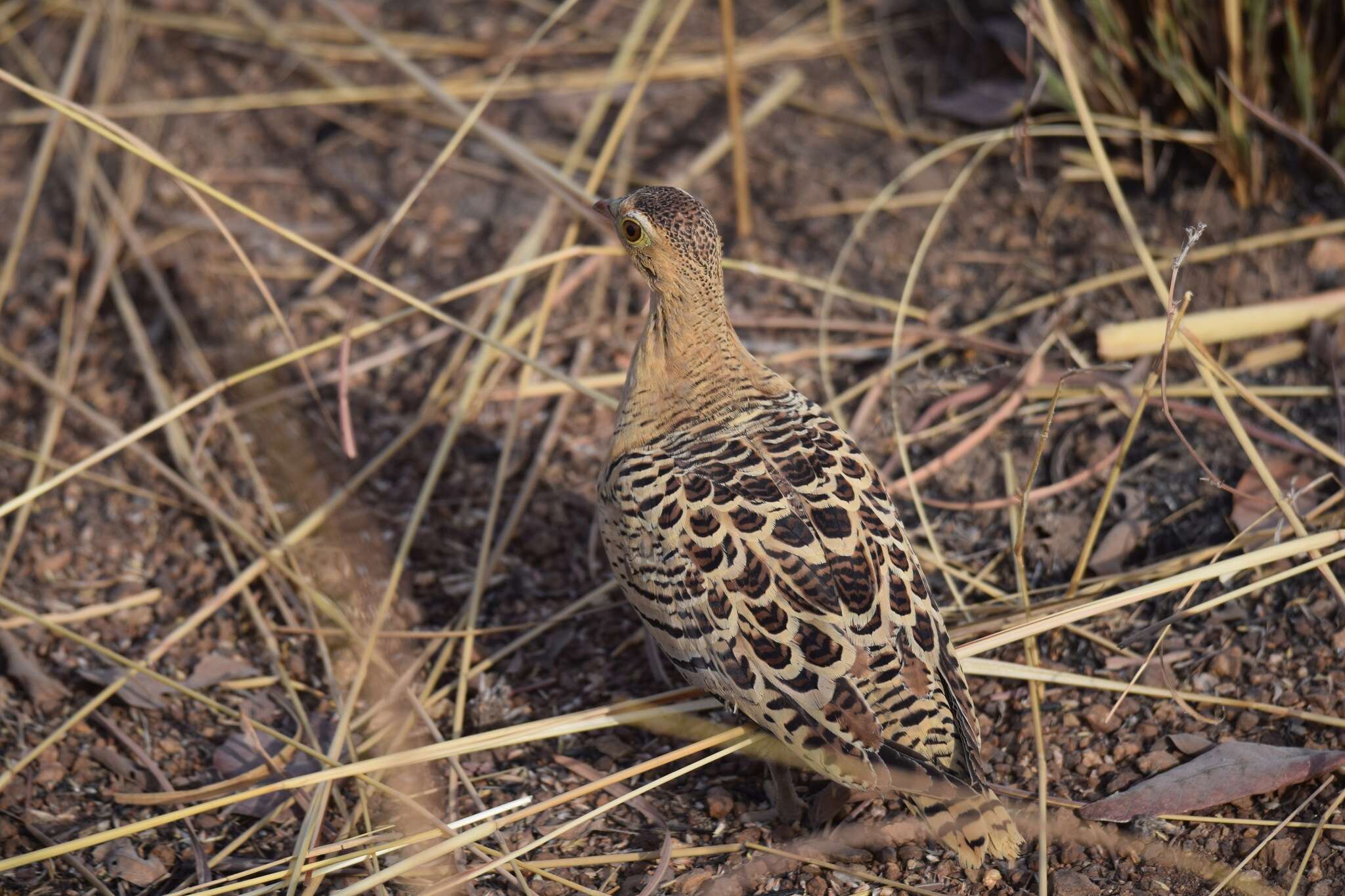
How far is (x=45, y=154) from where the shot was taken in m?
6.35

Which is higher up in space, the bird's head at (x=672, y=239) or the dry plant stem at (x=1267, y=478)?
the bird's head at (x=672, y=239)

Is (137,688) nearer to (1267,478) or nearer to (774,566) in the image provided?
(774,566)

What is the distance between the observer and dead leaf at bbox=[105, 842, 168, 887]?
12.0ft

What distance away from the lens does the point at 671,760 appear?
147 inches

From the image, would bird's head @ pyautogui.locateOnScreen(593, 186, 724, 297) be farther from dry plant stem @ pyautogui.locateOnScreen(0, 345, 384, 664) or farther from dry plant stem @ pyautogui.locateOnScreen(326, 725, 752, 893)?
dry plant stem @ pyautogui.locateOnScreen(0, 345, 384, 664)

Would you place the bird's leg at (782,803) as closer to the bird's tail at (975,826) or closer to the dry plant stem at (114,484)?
the bird's tail at (975,826)

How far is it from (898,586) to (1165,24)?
121 inches

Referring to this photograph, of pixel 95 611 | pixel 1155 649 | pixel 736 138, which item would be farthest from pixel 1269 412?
pixel 95 611

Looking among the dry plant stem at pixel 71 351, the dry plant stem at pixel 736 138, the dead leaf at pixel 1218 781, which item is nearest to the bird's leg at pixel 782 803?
the dead leaf at pixel 1218 781

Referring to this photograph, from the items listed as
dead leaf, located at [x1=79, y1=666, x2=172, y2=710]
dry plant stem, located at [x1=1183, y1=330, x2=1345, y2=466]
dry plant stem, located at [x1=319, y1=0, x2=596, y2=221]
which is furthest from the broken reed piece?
dead leaf, located at [x1=79, y1=666, x2=172, y2=710]

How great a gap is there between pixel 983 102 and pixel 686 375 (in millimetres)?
3053

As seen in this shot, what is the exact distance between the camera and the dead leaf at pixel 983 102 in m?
6.04

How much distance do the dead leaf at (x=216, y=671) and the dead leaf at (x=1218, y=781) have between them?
291 centimetres

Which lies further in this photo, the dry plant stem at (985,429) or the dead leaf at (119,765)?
the dry plant stem at (985,429)
